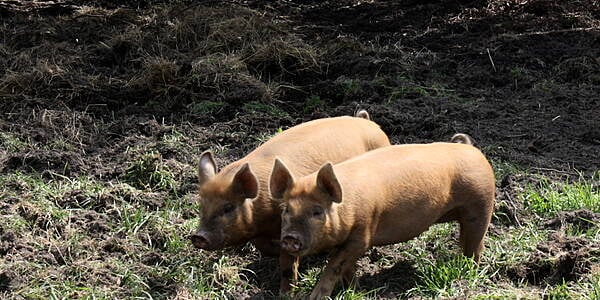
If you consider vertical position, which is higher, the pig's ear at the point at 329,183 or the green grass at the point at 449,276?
the pig's ear at the point at 329,183

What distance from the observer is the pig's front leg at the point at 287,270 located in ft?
16.5

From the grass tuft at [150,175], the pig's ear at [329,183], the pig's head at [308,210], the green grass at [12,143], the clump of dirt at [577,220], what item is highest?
the pig's ear at [329,183]

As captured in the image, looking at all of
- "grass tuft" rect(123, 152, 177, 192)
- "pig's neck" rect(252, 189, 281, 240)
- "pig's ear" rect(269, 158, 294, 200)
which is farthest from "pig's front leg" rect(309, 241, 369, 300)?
"grass tuft" rect(123, 152, 177, 192)

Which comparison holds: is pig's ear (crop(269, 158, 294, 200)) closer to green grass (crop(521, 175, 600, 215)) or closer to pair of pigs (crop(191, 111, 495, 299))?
pair of pigs (crop(191, 111, 495, 299))

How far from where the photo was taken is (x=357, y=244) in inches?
191

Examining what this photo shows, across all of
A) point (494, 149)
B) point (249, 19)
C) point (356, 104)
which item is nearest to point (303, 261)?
point (494, 149)

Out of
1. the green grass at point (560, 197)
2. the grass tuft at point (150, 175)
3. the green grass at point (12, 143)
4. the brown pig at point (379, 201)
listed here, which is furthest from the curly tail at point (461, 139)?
the green grass at point (12, 143)

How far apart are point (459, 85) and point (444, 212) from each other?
371cm

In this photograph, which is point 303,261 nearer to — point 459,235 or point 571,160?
point 459,235

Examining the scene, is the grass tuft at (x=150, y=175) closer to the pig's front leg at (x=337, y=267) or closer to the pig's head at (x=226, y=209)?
the pig's head at (x=226, y=209)

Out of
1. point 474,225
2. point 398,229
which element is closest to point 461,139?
point 474,225

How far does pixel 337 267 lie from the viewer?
485 cm

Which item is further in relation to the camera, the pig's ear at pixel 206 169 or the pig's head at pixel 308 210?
the pig's ear at pixel 206 169

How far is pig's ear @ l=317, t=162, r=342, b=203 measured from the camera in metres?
4.61
